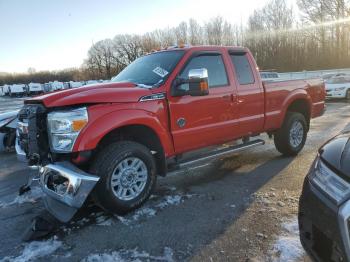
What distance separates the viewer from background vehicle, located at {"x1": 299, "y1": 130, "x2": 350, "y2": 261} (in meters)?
2.23

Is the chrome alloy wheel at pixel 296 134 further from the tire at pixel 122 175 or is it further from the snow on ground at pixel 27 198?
the snow on ground at pixel 27 198

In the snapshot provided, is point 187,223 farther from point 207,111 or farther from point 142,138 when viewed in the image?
point 207,111

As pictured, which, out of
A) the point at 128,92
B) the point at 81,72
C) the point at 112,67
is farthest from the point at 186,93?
the point at 81,72

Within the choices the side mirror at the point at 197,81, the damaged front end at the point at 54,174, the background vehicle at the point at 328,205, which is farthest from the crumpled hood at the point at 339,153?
the damaged front end at the point at 54,174

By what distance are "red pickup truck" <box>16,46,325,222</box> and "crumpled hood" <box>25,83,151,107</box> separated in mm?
11

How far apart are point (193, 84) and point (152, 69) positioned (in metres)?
0.82

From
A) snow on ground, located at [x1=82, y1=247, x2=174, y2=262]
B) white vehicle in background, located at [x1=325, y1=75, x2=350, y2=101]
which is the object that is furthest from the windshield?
white vehicle in background, located at [x1=325, y1=75, x2=350, y2=101]

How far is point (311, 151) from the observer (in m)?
7.38

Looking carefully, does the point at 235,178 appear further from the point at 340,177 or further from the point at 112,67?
the point at 112,67

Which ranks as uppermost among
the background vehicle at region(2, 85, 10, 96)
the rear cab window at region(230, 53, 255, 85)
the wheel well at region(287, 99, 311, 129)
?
the background vehicle at region(2, 85, 10, 96)

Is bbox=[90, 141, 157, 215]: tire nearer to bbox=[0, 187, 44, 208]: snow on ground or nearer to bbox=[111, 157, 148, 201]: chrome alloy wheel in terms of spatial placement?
bbox=[111, 157, 148, 201]: chrome alloy wheel

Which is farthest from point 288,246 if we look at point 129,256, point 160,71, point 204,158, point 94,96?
point 160,71

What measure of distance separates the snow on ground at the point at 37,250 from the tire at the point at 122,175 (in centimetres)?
70

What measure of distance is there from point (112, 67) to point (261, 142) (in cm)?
6014
